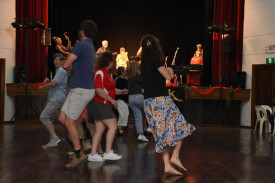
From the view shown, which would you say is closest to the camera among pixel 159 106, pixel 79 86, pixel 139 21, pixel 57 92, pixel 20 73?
pixel 159 106

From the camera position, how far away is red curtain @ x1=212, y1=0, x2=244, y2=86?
406 inches

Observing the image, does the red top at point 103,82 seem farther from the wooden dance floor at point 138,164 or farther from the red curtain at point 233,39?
the red curtain at point 233,39

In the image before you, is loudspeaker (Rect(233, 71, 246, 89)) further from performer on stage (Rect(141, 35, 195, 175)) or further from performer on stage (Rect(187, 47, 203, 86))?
performer on stage (Rect(141, 35, 195, 175))

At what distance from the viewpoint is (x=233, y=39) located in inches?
412

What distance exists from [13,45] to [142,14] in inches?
225

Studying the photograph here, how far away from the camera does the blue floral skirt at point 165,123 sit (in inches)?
141

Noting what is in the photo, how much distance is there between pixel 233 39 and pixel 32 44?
17.8 ft

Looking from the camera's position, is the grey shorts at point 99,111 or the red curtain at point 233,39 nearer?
the grey shorts at point 99,111

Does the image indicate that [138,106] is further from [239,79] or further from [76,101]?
[239,79]

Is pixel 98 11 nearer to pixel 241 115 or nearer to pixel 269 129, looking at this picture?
pixel 241 115

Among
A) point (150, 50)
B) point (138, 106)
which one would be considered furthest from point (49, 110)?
point (150, 50)

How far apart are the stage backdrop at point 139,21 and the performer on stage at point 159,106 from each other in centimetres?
1006

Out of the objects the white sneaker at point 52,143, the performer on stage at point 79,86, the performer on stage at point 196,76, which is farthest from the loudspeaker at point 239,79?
the performer on stage at point 79,86

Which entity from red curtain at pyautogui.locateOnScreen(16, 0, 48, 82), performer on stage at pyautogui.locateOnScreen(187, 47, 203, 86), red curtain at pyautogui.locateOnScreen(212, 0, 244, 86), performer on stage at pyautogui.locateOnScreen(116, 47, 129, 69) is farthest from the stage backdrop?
red curtain at pyautogui.locateOnScreen(16, 0, 48, 82)
